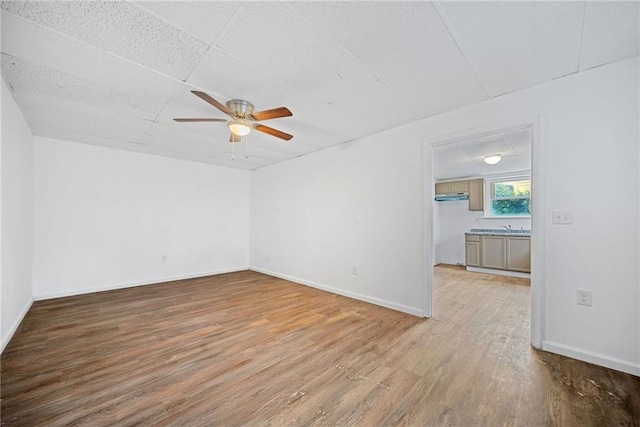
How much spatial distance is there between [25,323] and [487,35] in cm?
509

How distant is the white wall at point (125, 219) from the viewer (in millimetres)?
3701

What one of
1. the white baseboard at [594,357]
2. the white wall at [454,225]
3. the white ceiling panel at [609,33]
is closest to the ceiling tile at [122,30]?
the white ceiling panel at [609,33]

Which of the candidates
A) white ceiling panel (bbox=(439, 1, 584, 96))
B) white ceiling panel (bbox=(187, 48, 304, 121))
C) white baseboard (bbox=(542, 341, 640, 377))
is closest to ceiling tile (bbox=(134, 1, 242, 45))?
white ceiling panel (bbox=(187, 48, 304, 121))

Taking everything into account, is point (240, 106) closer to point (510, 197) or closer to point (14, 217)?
point (14, 217)

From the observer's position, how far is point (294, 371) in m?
1.92

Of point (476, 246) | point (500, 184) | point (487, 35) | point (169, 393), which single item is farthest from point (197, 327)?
point (500, 184)

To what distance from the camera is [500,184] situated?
20.2 feet

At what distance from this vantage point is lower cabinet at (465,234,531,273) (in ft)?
16.8

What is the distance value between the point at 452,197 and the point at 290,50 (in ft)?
19.6

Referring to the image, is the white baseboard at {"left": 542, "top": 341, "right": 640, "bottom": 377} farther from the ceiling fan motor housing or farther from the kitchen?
the ceiling fan motor housing

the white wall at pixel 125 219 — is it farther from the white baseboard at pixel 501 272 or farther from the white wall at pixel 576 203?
the white baseboard at pixel 501 272

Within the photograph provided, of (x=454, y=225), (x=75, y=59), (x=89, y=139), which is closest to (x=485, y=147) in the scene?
(x=454, y=225)

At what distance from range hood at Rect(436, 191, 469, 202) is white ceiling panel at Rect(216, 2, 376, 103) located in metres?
5.25

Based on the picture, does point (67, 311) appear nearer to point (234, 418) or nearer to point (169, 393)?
point (169, 393)
